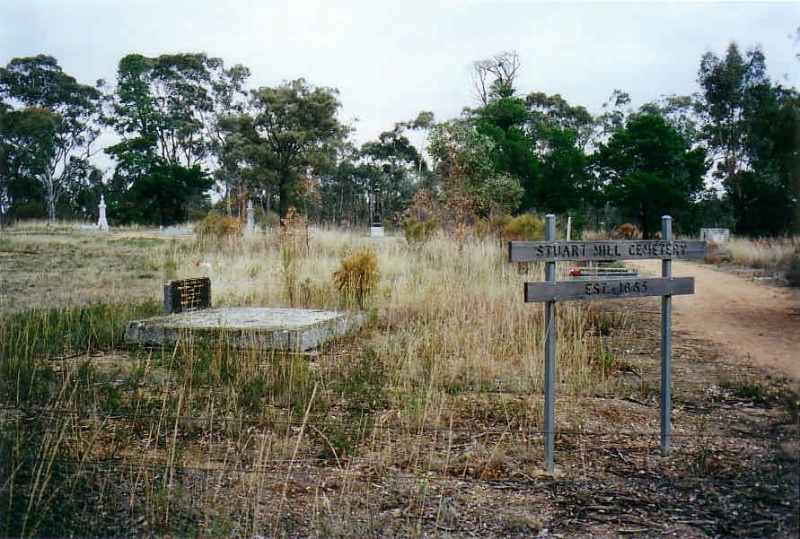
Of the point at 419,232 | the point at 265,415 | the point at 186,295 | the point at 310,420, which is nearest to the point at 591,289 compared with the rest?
the point at 310,420

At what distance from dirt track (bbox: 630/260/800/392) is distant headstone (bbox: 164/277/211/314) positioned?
5260mm

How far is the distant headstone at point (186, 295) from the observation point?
7.09 metres

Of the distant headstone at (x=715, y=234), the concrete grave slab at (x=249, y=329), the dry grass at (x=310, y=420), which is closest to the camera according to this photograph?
the dry grass at (x=310, y=420)

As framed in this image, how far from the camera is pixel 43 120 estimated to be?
10.9 meters

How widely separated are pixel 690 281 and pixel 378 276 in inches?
198

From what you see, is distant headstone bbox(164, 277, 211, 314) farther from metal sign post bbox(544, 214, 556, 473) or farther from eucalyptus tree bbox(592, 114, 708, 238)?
eucalyptus tree bbox(592, 114, 708, 238)

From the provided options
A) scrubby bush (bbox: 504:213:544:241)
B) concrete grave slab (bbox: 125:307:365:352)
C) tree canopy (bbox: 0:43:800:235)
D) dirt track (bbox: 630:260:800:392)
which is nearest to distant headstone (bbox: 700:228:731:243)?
tree canopy (bbox: 0:43:800:235)

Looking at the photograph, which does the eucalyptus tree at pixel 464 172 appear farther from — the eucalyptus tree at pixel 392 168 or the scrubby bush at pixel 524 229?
the eucalyptus tree at pixel 392 168

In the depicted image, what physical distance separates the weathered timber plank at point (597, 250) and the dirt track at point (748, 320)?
85.9 inches

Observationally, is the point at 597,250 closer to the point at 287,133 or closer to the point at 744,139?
the point at 287,133

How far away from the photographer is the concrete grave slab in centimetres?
594

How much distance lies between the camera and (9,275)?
10141 millimetres

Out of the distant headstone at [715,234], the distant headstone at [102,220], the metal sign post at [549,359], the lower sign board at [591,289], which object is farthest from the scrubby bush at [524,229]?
the distant headstone at [102,220]

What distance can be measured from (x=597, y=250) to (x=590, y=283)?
189 millimetres
